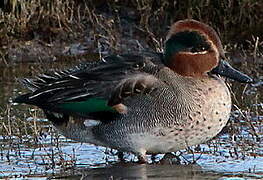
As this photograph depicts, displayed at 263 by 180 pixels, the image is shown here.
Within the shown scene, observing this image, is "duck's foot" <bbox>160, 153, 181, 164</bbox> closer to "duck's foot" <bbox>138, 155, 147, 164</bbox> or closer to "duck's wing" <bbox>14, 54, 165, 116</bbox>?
"duck's foot" <bbox>138, 155, 147, 164</bbox>

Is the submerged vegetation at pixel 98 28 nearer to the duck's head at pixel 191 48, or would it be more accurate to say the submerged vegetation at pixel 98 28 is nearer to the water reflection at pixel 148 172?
the duck's head at pixel 191 48

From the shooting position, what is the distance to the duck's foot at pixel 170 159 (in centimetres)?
605

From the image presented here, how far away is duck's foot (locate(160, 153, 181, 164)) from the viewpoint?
6.05 meters

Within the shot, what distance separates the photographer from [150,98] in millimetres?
5859

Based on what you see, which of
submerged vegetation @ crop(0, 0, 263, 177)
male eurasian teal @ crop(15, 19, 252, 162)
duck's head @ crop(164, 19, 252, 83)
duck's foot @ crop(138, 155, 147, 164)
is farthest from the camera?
submerged vegetation @ crop(0, 0, 263, 177)

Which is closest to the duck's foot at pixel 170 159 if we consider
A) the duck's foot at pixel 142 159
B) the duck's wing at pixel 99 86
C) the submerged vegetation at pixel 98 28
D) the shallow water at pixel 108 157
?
the shallow water at pixel 108 157

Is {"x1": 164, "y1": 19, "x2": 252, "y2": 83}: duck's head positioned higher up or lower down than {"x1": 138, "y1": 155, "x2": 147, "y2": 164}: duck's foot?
higher up

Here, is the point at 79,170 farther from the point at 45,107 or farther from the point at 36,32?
the point at 36,32

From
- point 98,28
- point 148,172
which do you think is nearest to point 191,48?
point 148,172

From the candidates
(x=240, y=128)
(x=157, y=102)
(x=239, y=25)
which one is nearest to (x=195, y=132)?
(x=157, y=102)

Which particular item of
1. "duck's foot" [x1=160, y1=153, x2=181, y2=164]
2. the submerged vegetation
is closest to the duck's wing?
"duck's foot" [x1=160, y1=153, x2=181, y2=164]

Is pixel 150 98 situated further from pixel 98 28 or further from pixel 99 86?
pixel 98 28

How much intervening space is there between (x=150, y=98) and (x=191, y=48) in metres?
0.53

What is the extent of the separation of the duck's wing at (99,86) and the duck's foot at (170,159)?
21.8 inches
